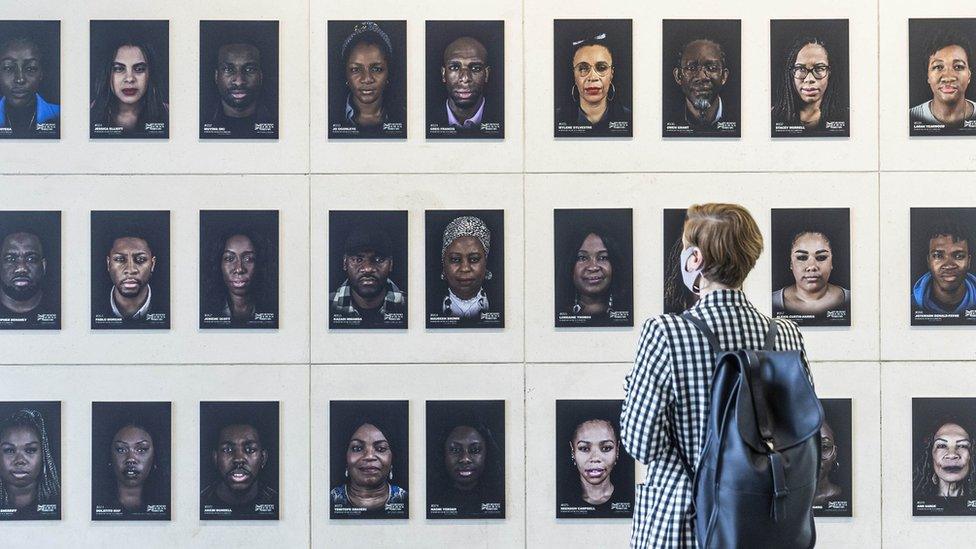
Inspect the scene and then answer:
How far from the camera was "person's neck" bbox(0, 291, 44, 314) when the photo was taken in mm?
3453

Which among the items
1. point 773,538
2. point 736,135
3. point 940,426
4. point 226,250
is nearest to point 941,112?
point 736,135

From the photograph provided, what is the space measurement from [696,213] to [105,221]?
7.63ft

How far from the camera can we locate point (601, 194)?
3.45 metres

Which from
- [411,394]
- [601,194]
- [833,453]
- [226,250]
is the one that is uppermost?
[601,194]

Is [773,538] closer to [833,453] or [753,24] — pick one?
[833,453]

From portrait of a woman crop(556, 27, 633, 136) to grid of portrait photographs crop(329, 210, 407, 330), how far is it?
74cm

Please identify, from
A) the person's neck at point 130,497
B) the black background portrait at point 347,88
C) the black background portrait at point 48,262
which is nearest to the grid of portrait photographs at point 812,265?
the black background portrait at point 347,88

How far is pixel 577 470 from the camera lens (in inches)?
135

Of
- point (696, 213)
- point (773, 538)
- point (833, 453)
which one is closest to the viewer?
point (773, 538)

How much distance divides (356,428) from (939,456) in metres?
2.25

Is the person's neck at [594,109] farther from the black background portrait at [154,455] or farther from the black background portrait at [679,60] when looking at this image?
the black background portrait at [154,455]

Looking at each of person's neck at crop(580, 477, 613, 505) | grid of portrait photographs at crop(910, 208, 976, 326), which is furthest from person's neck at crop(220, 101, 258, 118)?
grid of portrait photographs at crop(910, 208, 976, 326)

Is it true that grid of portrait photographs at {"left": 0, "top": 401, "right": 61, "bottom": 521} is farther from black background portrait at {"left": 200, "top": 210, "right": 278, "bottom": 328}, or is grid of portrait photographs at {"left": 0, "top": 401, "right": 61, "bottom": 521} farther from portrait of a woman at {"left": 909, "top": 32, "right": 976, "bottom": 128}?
portrait of a woman at {"left": 909, "top": 32, "right": 976, "bottom": 128}

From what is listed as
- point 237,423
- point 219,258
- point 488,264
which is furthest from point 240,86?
point 237,423
